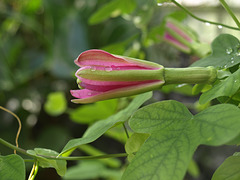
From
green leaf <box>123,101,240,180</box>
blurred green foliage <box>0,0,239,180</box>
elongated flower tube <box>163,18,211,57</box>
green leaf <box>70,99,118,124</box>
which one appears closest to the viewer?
green leaf <box>123,101,240,180</box>

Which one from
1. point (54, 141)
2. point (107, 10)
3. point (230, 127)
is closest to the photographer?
point (230, 127)

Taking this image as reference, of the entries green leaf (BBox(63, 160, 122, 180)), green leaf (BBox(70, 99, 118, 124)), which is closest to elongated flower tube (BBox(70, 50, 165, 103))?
green leaf (BBox(70, 99, 118, 124))

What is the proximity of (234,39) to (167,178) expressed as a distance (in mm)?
142

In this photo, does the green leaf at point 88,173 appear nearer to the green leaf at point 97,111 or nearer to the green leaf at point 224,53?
the green leaf at point 97,111

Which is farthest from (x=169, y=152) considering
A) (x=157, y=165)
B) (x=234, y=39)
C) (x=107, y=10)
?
(x=107, y=10)

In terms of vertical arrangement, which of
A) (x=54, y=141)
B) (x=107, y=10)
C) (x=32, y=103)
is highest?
(x=107, y=10)

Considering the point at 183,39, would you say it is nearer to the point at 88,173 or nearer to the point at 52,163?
the point at 52,163

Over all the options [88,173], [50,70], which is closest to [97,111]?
[88,173]

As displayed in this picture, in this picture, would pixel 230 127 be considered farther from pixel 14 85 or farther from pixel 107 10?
pixel 14 85

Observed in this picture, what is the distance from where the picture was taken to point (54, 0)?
1.15 metres

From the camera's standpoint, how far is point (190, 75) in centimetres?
24

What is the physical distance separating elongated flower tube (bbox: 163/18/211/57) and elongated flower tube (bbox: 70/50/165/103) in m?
0.15

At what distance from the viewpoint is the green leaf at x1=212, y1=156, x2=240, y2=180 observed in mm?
224

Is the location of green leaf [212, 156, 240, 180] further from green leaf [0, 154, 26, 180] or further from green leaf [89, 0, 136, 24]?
green leaf [89, 0, 136, 24]
